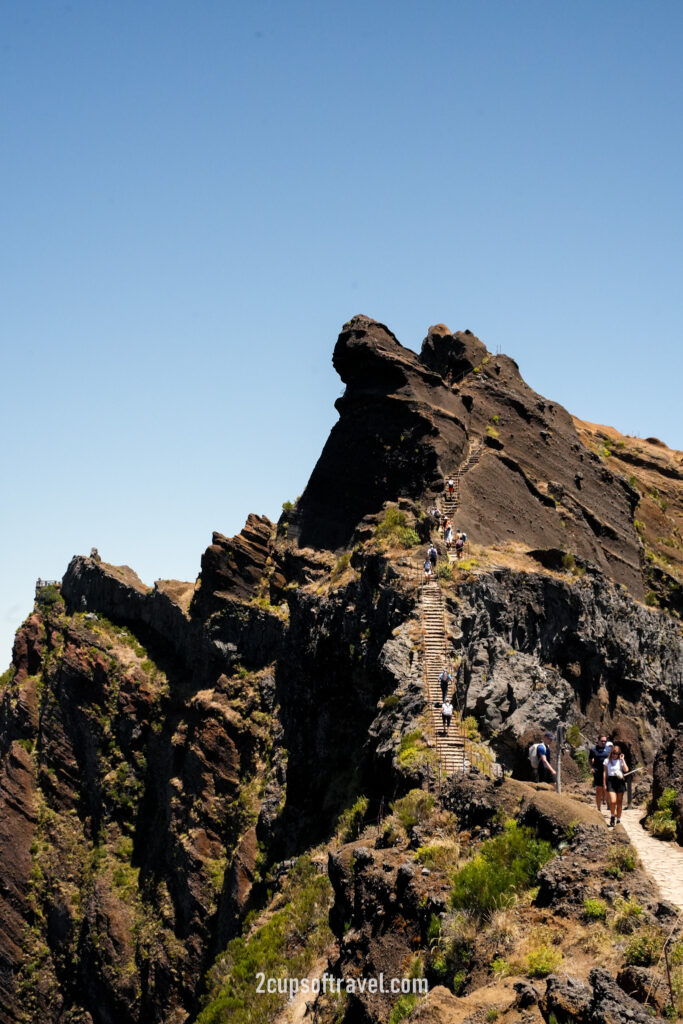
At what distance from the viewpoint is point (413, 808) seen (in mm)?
21875

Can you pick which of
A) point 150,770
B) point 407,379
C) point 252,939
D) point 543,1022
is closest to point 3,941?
point 150,770

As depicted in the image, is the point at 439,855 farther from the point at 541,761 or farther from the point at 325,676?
the point at 325,676

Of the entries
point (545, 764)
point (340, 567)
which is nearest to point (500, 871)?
point (545, 764)

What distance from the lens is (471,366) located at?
45.7 m

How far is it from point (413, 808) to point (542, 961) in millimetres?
9014

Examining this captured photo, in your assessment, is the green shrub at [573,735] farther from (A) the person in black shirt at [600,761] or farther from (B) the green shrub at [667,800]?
(B) the green shrub at [667,800]

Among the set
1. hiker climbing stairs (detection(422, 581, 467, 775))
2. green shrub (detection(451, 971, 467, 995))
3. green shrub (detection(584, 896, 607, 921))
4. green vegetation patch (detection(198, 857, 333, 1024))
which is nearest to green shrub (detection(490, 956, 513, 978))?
green shrub (detection(451, 971, 467, 995))

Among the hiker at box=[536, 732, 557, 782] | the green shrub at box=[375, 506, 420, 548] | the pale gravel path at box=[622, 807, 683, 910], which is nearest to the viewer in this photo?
the pale gravel path at box=[622, 807, 683, 910]

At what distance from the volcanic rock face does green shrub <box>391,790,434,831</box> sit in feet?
52.6

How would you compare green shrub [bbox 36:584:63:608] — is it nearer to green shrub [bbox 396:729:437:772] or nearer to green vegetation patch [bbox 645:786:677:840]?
green shrub [bbox 396:729:437:772]

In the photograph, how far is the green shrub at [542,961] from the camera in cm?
1284

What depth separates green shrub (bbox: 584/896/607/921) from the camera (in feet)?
44.4

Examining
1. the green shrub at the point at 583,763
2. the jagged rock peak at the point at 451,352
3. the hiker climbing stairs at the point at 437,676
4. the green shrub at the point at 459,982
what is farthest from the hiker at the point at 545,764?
the jagged rock peak at the point at 451,352

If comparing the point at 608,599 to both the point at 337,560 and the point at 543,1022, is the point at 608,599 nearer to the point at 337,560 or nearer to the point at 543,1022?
the point at 337,560
